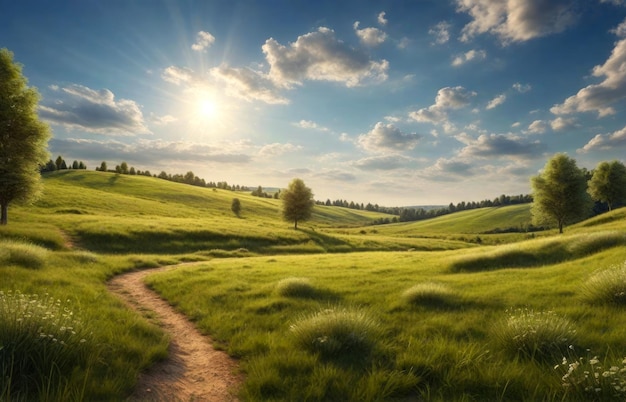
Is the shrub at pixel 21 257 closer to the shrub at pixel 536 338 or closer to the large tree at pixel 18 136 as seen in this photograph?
the large tree at pixel 18 136

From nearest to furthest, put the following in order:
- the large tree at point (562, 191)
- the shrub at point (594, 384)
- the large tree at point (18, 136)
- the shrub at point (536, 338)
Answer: the shrub at point (594, 384) → the shrub at point (536, 338) → the large tree at point (18, 136) → the large tree at point (562, 191)

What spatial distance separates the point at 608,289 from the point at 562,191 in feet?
163

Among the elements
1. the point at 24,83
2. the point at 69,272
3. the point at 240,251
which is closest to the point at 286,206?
the point at 240,251

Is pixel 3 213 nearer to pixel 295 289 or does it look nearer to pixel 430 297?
pixel 295 289

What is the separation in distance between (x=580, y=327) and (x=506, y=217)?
507 feet

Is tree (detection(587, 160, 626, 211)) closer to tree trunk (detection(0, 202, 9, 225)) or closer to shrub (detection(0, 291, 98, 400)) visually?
shrub (detection(0, 291, 98, 400))

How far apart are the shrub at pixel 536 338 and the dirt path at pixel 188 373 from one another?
5.77 meters

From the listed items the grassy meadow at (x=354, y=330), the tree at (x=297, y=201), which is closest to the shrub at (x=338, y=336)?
the grassy meadow at (x=354, y=330)

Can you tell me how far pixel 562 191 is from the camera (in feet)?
166

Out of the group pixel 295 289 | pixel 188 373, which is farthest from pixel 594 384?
pixel 295 289

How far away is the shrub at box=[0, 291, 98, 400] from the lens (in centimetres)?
533

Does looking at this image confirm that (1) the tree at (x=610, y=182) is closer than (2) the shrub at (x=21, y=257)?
No

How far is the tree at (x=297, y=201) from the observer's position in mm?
69250

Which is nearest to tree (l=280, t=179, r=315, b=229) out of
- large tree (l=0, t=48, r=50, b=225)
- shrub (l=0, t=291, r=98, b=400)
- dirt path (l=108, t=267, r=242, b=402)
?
large tree (l=0, t=48, r=50, b=225)
